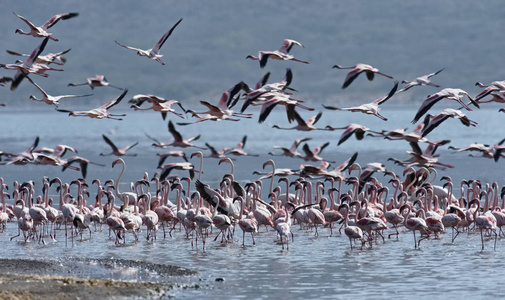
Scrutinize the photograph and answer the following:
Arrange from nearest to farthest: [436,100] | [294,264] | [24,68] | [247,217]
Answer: [294,264] < [436,100] < [24,68] < [247,217]

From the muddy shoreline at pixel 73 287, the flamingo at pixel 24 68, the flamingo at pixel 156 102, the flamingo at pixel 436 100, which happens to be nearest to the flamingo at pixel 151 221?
the flamingo at pixel 156 102

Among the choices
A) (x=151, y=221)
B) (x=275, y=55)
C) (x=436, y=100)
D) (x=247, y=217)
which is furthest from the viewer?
(x=247, y=217)

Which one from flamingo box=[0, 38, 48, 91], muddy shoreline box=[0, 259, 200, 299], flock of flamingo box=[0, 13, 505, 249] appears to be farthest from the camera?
flock of flamingo box=[0, 13, 505, 249]

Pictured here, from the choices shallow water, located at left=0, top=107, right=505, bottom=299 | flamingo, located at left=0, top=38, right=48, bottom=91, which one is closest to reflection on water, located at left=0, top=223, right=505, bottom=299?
shallow water, located at left=0, top=107, right=505, bottom=299

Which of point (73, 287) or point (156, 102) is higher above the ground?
point (156, 102)

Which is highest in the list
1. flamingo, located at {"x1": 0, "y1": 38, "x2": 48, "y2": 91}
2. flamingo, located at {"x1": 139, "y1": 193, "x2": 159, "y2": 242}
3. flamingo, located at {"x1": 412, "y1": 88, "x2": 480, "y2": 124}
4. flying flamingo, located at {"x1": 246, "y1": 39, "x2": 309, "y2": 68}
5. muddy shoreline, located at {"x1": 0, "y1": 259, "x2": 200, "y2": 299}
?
flying flamingo, located at {"x1": 246, "y1": 39, "x2": 309, "y2": 68}

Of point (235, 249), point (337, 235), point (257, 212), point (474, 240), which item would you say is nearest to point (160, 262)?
point (235, 249)

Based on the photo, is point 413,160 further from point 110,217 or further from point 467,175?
point 467,175

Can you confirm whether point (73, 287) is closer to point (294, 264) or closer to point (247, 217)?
point (294, 264)

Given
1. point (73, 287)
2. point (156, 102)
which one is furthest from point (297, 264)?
point (156, 102)

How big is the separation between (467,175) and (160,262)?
30.2 meters

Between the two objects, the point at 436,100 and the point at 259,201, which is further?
the point at 259,201

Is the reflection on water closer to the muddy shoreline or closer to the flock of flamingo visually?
the flock of flamingo

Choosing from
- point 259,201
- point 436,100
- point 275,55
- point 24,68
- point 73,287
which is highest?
point 275,55
